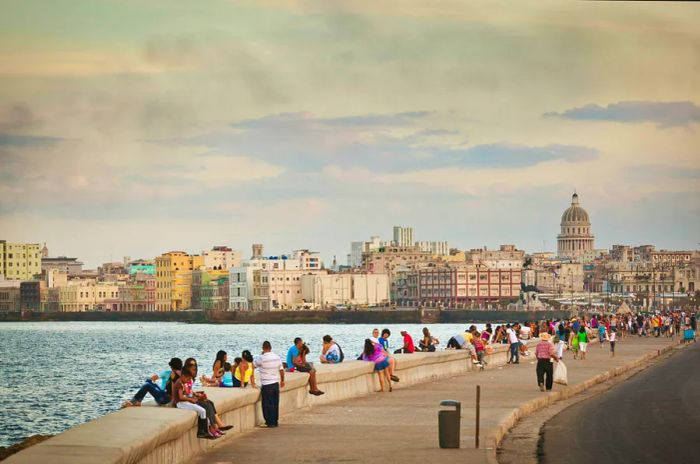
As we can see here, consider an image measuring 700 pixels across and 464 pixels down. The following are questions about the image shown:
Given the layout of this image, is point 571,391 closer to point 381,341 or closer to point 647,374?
point 381,341

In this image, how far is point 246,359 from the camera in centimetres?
2461

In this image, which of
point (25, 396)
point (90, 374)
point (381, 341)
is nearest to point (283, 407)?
point (381, 341)

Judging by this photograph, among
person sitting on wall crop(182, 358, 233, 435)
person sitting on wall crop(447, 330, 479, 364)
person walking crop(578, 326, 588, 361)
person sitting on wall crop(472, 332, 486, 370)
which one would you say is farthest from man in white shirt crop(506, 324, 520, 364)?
person sitting on wall crop(182, 358, 233, 435)

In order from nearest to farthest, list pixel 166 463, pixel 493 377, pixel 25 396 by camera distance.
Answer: pixel 166 463 → pixel 493 377 → pixel 25 396

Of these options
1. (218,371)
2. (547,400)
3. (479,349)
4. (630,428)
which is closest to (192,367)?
(218,371)

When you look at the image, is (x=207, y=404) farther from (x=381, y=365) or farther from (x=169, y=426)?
(x=381, y=365)

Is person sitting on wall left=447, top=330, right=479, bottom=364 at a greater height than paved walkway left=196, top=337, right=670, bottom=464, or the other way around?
person sitting on wall left=447, top=330, right=479, bottom=364

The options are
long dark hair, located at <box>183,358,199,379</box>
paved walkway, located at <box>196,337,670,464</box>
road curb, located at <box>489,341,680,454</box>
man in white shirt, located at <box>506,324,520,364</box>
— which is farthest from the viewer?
man in white shirt, located at <box>506,324,520,364</box>

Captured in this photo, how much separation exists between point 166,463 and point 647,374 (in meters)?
30.8

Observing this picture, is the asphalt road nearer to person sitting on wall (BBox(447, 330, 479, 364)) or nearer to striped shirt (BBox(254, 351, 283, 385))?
striped shirt (BBox(254, 351, 283, 385))

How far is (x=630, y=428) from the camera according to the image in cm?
2545

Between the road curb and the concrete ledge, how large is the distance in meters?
0.57

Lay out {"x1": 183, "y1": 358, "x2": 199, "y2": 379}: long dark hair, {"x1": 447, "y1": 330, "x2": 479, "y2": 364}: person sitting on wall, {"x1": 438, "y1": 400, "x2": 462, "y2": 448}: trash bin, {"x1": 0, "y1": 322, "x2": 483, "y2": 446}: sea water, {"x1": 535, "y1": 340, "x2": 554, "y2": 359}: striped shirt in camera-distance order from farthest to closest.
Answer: {"x1": 0, "y1": 322, "x2": 483, "y2": 446}: sea water
{"x1": 447, "y1": 330, "x2": 479, "y2": 364}: person sitting on wall
{"x1": 535, "y1": 340, "x2": 554, "y2": 359}: striped shirt
{"x1": 438, "y1": 400, "x2": 462, "y2": 448}: trash bin
{"x1": 183, "y1": 358, "x2": 199, "y2": 379}: long dark hair

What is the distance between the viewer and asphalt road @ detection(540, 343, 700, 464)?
20.9 m
